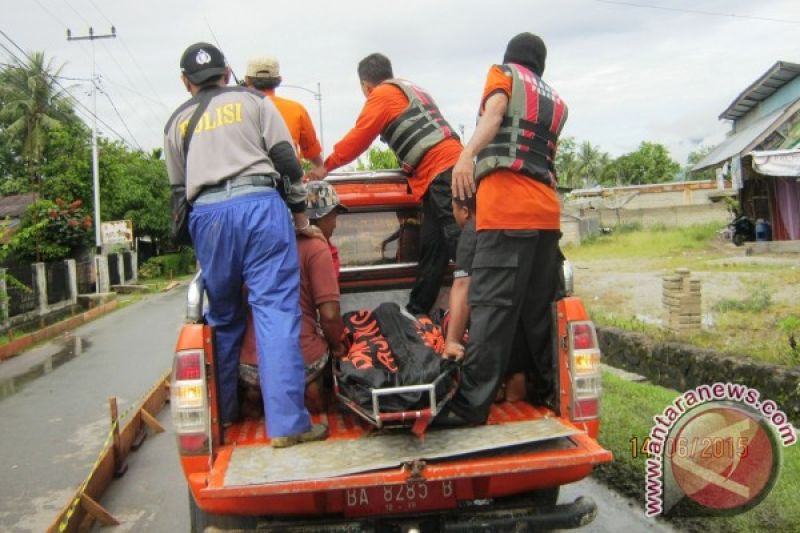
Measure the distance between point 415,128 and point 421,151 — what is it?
160 mm

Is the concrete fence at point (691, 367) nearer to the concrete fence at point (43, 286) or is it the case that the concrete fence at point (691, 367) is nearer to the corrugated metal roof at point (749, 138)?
the concrete fence at point (43, 286)

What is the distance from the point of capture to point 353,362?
3.65 m

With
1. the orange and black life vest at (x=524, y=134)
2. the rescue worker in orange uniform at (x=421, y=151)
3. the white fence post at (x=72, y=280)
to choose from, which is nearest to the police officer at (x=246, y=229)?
the orange and black life vest at (x=524, y=134)

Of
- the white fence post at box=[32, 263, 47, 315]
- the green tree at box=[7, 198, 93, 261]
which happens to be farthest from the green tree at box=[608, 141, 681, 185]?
the white fence post at box=[32, 263, 47, 315]

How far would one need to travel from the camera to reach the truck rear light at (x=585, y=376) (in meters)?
3.41

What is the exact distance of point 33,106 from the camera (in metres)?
34.1

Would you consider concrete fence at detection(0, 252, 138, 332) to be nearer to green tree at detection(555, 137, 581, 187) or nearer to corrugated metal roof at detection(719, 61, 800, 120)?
corrugated metal roof at detection(719, 61, 800, 120)

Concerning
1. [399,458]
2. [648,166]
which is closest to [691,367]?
[399,458]

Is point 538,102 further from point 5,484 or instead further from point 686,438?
point 5,484

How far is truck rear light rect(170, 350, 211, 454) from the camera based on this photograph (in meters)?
3.21

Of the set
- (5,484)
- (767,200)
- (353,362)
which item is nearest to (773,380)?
(353,362)

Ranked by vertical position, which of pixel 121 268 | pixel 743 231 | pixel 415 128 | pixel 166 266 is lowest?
pixel 743 231

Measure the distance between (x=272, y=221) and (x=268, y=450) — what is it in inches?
40.8

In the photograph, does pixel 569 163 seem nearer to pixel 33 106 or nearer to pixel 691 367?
pixel 33 106
